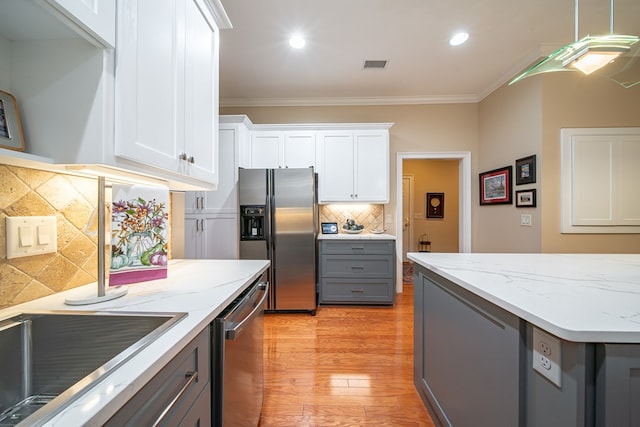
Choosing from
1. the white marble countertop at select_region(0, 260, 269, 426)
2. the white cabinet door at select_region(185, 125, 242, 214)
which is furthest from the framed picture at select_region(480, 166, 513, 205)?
the white cabinet door at select_region(185, 125, 242, 214)

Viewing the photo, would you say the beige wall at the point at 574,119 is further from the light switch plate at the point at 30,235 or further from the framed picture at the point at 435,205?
the light switch plate at the point at 30,235

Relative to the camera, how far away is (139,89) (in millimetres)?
878

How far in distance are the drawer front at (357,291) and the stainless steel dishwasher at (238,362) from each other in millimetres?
1845

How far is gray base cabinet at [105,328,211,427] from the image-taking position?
516 mm

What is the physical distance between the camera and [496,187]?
3293 mm

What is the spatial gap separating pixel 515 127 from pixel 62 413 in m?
3.91

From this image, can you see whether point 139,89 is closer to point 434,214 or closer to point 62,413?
point 62,413

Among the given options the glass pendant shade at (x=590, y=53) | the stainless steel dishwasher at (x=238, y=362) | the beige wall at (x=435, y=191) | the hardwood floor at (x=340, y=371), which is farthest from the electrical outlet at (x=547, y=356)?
the beige wall at (x=435, y=191)

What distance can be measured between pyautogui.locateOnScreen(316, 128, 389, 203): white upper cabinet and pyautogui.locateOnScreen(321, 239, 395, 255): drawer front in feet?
1.89

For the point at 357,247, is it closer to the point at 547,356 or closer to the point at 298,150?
the point at 298,150

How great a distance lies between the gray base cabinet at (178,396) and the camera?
0.52 m

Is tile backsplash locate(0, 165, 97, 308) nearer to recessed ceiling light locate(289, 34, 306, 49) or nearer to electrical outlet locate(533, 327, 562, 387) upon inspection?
electrical outlet locate(533, 327, 562, 387)

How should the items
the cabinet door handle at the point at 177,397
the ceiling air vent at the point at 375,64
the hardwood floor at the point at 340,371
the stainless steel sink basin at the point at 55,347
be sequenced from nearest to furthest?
the cabinet door handle at the point at 177,397, the stainless steel sink basin at the point at 55,347, the hardwood floor at the point at 340,371, the ceiling air vent at the point at 375,64

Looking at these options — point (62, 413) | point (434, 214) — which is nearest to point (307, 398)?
point (62, 413)
